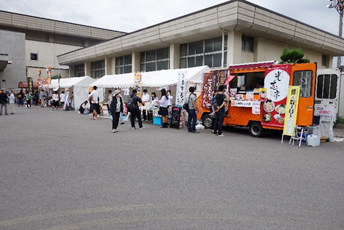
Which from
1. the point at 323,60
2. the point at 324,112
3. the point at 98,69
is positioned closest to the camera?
the point at 324,112

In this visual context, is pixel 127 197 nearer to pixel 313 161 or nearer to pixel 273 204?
pixel 273 204

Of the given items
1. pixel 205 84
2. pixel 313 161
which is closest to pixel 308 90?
pixel 313 161

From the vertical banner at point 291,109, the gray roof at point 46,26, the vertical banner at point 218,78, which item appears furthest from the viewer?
the gray roof at point 46,26

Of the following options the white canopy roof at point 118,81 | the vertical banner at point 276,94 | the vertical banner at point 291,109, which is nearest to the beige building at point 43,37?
the white canopy roof at point 118,81

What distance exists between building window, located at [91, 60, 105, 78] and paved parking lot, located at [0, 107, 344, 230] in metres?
26.8

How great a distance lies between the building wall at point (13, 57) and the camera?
122 ft

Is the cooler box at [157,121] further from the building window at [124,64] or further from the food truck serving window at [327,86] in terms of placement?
the building window at [124,64]

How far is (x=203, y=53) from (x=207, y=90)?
29.5 ft

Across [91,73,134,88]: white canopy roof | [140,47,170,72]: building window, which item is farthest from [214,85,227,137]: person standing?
[140,47,170,72]: building window

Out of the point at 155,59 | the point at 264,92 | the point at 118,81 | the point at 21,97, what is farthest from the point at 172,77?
the point at 21,97

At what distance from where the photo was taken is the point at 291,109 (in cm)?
876

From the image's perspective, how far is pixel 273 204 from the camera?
377cm

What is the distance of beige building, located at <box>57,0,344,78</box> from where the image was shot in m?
16.2

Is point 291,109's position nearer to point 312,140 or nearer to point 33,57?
point 312,140
